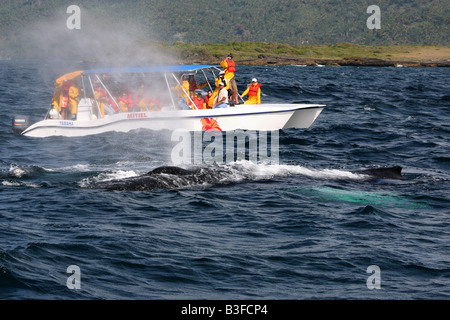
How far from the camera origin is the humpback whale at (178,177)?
1448cm

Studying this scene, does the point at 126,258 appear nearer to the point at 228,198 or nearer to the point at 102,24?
the point at 228,198

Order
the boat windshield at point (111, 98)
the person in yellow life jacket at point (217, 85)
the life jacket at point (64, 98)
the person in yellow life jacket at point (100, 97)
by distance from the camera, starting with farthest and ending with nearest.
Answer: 1. the person in yellow life jacket at point (100, 97)
2. the life jacket at point (64, 98)
3. the boat windshield at point (111, 98)
4. the person in yellow life jacket at point (217, 85)

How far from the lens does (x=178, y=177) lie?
15.1 m

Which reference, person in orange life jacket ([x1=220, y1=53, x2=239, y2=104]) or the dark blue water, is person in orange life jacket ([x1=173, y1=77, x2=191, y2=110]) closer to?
person in orange life jacket ([x1=220, y1=53, x2=239, y2=104])

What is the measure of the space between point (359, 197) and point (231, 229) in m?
3.84

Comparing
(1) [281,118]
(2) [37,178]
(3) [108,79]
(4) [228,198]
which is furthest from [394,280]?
(3) [108,79]

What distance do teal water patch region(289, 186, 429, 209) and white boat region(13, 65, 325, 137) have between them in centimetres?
917

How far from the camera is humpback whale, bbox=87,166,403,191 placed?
14484 mm

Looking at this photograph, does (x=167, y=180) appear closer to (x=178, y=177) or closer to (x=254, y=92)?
(x=178, y=177)

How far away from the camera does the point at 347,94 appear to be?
140ft

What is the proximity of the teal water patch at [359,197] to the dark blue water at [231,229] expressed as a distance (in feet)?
0.08

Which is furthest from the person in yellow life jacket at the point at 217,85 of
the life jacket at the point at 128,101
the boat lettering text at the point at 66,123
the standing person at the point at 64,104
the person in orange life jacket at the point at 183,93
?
the standing person at the point at 64,104

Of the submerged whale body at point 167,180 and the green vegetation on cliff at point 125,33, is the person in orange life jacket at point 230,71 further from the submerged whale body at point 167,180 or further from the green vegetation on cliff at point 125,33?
the green vegetation on cliff at point 125,33
